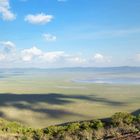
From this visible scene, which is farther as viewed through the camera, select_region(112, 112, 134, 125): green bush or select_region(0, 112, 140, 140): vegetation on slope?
select_region(112, 112, 134, 125): green bush

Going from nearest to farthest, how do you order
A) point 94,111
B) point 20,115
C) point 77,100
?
1. point 20,115
2. point 94,111
3. point 77,100

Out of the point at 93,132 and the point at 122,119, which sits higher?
the point at 122,119

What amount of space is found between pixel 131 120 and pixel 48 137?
659 centimetres

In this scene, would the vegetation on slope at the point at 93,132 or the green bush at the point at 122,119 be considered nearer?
the vegetation on slope at the point at 93,132

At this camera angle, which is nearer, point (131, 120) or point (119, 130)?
point (119, 130)

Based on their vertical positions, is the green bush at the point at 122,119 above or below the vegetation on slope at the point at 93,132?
above

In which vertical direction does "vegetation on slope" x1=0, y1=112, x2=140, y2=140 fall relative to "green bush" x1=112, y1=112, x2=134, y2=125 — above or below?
below

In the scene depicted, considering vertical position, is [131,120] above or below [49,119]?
above

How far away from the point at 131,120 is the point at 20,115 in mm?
94511

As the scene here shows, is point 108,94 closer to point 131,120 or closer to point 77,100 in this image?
point 77,100

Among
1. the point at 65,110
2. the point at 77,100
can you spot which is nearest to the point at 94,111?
the point at 65,110

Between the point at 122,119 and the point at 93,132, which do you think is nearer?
the point at 93,132

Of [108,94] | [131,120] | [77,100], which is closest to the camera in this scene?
[131,120]

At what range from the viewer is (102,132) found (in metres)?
23.3
